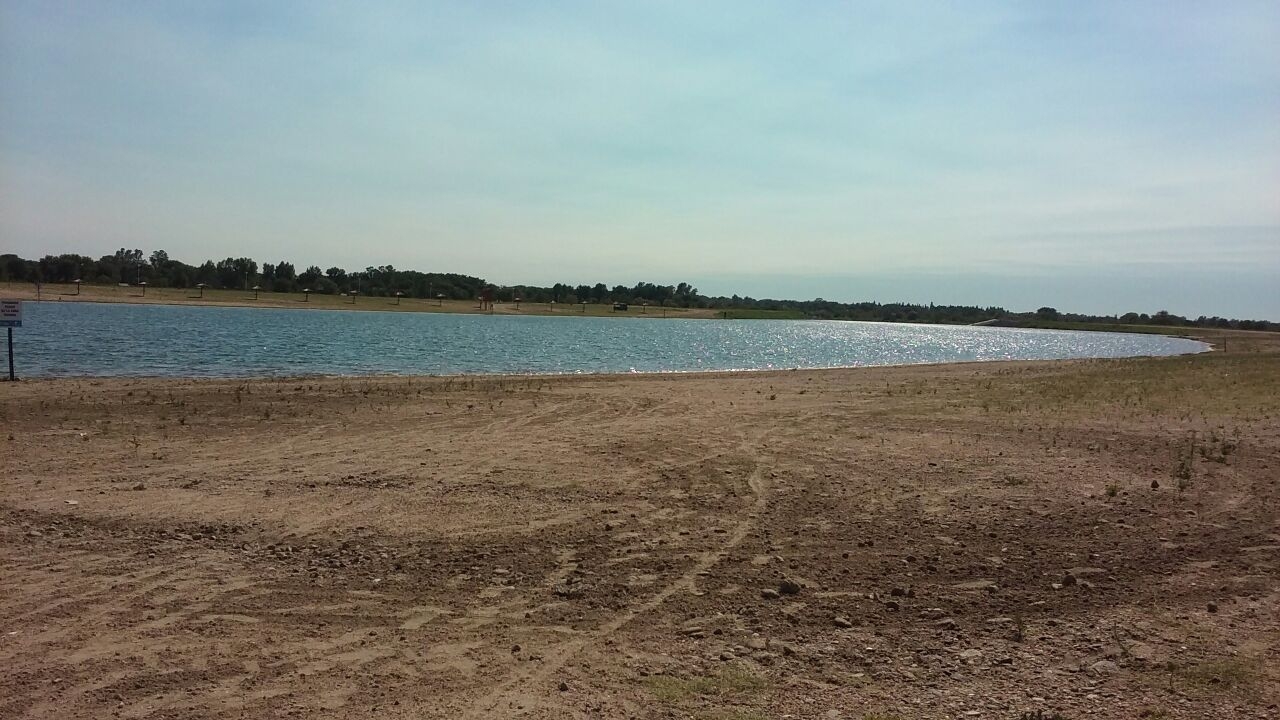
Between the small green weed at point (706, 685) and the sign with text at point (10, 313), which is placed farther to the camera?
the sign with text at point (10, 313)

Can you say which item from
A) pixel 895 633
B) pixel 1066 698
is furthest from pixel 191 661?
pixel 1066 698

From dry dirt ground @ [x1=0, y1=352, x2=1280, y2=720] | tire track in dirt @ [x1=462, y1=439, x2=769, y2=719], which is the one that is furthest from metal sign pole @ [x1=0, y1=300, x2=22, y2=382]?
tire track in dirt @ [x1=462, y1=439, x2=769, y2=719]

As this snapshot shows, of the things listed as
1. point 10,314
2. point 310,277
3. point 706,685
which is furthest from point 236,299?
point 706,685

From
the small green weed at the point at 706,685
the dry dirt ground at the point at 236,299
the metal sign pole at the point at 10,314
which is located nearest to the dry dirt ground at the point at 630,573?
the small green weed at the point at 706,685

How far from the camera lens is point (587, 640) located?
5.41 m

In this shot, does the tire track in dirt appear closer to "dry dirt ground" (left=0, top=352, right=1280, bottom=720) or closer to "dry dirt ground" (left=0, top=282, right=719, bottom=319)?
"dry dirt ground" (left=0, top=352, right=1280, bottom=720)

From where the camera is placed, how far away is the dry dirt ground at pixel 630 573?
4707 millimetres

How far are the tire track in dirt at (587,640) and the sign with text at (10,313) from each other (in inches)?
858

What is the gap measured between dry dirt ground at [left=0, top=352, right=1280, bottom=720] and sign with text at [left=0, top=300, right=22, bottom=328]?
8.76 metres

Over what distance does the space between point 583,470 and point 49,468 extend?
24.3 ft

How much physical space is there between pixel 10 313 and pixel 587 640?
75.2ft

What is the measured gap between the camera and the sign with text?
66.5 feet

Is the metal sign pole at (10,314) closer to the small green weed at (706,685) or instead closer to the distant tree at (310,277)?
the small green weed at (706,685)

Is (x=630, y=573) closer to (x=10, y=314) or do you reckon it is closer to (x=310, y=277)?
(x=10, y=314)
